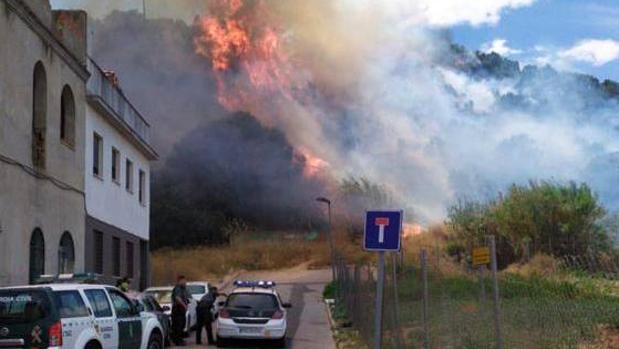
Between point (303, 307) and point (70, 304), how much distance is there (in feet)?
75.7

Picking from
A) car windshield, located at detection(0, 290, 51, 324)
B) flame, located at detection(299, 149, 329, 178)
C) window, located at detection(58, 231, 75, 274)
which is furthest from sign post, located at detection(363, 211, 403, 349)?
flame, located at detection(299, 149, 329, 178)

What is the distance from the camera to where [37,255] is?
831 inches

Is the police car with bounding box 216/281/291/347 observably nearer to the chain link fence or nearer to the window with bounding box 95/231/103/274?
the chain link fence

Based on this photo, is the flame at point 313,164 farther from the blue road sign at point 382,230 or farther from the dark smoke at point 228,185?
the blue road sign at point 382,230

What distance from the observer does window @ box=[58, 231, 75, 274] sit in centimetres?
2304

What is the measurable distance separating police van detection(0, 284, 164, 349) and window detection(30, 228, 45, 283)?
24.9ft

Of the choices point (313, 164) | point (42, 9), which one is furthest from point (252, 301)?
point (313, 164)

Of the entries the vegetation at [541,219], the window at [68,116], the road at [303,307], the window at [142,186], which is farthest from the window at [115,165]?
the vegetation at [541,219]

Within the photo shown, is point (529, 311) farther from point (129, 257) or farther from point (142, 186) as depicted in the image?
point (142, 186)

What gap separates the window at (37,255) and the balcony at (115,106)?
5851mm

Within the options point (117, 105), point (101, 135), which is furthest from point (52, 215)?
point (117, 105)

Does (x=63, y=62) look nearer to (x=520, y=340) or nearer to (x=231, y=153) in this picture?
(x=520, y=340)

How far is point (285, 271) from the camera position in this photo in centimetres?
5862

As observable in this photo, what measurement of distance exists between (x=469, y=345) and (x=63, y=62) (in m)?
15.9
